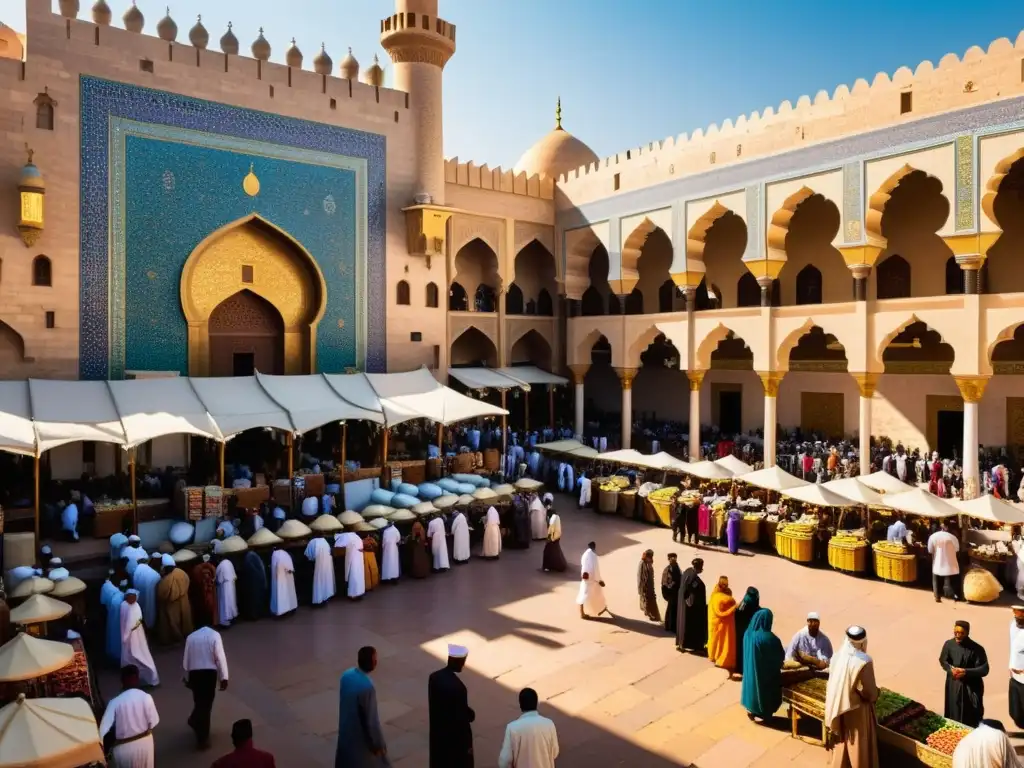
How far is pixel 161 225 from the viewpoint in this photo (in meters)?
15.1

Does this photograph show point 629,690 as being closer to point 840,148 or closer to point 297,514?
point 297,514

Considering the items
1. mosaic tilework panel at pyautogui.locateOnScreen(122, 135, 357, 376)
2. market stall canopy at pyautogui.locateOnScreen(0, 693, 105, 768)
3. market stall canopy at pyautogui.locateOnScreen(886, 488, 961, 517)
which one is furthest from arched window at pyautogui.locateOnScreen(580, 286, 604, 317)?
market stall canopy at pyautogui.locateOnScreen(0, 693, 105, 768)

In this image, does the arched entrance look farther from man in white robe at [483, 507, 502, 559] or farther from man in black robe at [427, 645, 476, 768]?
man in black robe at [427, 645, 476, 768]

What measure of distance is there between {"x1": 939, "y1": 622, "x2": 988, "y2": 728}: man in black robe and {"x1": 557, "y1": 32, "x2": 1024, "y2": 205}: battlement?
Answer: 36.0 ft

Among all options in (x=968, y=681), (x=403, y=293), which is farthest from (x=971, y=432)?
(x=403, y=293)

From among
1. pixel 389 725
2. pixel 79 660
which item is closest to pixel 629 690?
pixel 389 725

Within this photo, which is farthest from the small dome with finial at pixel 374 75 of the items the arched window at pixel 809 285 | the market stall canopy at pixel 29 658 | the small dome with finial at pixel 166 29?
the market stall canopy at pixel 29 658

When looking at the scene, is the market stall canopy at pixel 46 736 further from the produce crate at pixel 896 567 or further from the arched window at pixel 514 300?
the arched window at pixel 514 300

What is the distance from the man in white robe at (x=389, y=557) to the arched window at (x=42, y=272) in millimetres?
8329

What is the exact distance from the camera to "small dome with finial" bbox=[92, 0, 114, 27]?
47.3 ft

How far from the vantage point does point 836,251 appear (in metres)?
19.2

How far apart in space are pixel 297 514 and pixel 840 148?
12767 mm

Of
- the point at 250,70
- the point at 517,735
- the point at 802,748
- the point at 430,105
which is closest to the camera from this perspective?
the point at 517,735

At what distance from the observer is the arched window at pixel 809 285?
1977 cm
